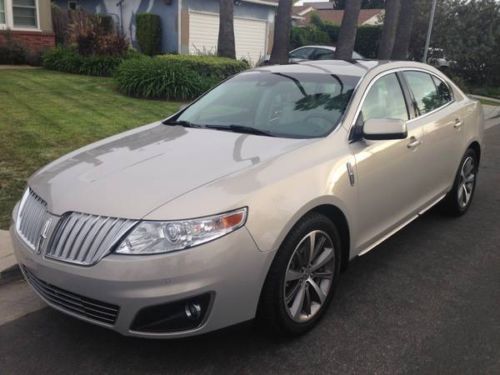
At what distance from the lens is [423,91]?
188 inches

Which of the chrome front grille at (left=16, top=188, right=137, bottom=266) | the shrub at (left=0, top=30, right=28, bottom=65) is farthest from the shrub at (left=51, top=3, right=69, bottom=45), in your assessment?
the chrome front grille at (left=16, top=188, right=137, bottom=266)

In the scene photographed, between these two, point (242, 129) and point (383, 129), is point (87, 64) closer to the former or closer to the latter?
point (242, 129)

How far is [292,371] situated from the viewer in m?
2.90

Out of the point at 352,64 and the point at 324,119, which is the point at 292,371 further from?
the point at 352,64

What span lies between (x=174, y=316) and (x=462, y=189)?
3848 mm

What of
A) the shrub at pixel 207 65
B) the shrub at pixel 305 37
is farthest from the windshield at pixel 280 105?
the shrub at pixel 305 37

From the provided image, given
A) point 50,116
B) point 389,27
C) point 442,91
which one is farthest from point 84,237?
point 389,27

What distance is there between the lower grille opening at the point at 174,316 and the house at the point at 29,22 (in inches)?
628

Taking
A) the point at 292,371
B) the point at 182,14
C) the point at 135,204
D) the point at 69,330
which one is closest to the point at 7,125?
the point at 69,330

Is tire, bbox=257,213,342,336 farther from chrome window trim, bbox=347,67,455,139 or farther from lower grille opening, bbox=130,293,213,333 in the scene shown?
chrome window trim, bbox=347,67,455,139

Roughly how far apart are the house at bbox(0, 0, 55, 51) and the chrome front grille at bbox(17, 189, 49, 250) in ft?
48.9

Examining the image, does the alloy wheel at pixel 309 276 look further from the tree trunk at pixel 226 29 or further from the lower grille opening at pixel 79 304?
the tree trunk at pixel 226 29

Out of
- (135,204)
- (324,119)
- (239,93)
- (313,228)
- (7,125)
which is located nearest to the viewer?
(135,204)

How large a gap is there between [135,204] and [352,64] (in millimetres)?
2558
